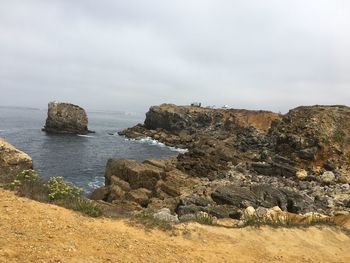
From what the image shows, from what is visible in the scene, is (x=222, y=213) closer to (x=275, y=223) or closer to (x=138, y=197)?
(x=275, y=223)

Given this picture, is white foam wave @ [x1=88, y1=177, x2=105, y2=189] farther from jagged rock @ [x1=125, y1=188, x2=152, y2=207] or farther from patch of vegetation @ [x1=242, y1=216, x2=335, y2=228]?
patch of vegetation @ [x1=242, y1=216, x2=335, y2=228]

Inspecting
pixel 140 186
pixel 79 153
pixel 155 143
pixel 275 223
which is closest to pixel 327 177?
pixel 140 186

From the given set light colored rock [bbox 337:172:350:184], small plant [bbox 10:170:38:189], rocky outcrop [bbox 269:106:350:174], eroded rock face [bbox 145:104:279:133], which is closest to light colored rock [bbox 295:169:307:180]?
rocky outcrop [bbox 269:106:350:174]

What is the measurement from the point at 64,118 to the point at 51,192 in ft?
213

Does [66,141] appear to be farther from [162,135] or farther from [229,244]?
[229,244]

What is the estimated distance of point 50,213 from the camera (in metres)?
10.7

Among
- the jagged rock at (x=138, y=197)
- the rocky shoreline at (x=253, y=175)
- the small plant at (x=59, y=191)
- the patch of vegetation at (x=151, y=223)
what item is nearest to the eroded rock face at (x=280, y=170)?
the rocky shoreline at (x=253, y=175)

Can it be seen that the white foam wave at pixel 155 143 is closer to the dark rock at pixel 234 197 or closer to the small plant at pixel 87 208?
the dark rock at pixel 234 197

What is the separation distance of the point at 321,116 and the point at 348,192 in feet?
54.2

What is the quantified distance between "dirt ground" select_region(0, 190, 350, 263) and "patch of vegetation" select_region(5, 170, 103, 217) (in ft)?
1.32

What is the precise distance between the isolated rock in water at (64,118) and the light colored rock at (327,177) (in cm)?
5250

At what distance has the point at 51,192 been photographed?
12422mm

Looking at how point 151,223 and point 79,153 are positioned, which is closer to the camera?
point 151,223

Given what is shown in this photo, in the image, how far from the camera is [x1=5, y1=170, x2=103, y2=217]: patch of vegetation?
11.6 meters
